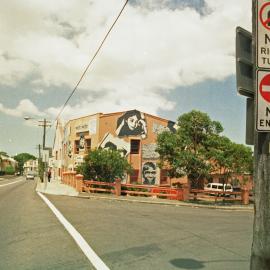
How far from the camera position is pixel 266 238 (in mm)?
3990

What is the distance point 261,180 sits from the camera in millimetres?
4027

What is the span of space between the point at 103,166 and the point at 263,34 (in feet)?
94.0

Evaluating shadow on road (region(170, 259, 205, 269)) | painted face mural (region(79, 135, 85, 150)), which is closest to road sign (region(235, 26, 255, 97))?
shadow on road (region(170, 259, 205, 269))

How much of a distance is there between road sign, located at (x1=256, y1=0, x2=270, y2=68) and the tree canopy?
23.6m

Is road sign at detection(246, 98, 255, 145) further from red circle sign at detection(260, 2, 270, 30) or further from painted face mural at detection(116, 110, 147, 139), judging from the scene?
painted face mural at detection(116, 110, 147, 139)

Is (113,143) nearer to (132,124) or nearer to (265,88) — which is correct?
(132,124)

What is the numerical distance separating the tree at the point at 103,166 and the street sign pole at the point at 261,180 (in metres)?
28.0

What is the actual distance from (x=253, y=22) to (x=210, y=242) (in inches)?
247

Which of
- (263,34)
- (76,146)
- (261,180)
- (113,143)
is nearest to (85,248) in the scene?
(261,180)

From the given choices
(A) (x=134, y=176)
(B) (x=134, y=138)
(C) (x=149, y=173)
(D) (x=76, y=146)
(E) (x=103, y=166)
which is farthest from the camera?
(D) (x=76, y=146)

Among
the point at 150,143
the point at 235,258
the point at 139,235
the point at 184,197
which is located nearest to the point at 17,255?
the point at 139,235

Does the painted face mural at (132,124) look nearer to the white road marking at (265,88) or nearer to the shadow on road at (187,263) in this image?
the shadow on road at (187,263)

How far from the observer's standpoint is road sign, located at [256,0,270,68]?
4105 millimetres

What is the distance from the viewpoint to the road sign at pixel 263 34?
411 centimetres
